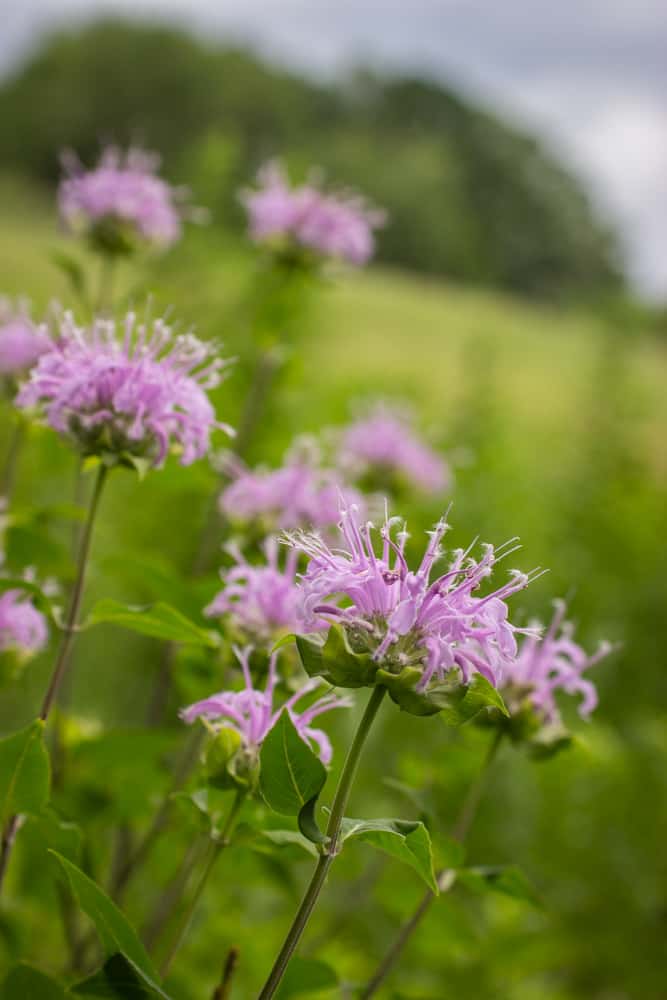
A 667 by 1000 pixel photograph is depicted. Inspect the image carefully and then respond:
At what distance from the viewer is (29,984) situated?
0.53m

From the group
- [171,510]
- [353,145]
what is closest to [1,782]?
[171,510]

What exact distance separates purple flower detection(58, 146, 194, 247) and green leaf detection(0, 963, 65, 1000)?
78 cm

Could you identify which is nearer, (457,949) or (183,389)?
(183,389)

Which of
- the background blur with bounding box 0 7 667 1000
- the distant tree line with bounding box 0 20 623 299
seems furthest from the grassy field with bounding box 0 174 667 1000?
the distant tree line with bounding box 0 20 623 299

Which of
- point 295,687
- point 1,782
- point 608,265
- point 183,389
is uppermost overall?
point 608,265

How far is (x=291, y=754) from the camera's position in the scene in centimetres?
45

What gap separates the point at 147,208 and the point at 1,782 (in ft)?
2.39

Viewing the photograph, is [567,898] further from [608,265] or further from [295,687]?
[608,265]

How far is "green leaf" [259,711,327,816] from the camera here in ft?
1.47

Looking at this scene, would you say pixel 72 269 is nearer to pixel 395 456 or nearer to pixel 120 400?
pixel 120 400

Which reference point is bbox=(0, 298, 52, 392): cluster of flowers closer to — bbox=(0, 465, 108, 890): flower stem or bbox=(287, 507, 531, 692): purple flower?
bbox=(0, 465, 108, 890): flower stem

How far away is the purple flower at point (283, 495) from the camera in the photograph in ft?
2.94

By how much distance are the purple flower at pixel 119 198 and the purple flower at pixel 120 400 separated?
0.49 meters

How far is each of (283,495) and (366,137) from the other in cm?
922
